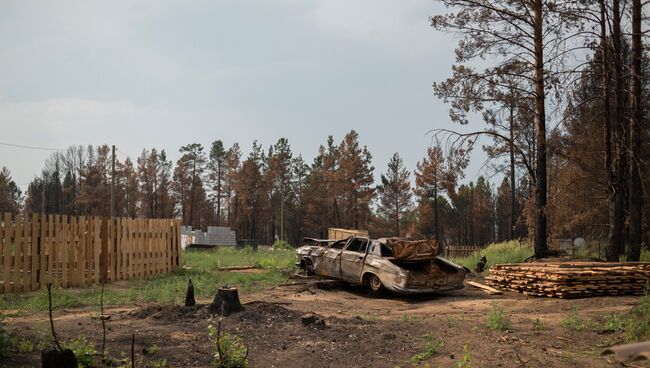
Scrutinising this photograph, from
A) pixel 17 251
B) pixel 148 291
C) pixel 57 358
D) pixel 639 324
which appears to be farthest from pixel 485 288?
pixel 57 358

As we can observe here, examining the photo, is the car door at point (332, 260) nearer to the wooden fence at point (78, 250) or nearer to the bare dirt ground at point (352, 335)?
the bare dirt ground at point (352, 335)

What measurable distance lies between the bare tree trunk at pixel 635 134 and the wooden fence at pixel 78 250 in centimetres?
1492

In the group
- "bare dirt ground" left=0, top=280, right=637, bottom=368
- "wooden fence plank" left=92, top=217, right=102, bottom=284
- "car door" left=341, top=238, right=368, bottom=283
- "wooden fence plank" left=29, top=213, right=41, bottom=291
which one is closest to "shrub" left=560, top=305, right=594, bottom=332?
"bare dirt ground" left=0, top=280, right=637, bottom=368

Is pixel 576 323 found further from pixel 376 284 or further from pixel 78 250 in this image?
pixel 78 250

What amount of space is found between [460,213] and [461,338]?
74428mm

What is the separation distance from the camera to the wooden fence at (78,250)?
13258 mm

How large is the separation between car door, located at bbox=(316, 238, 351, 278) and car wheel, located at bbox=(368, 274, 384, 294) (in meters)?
1.25

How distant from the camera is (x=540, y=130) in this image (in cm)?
1877

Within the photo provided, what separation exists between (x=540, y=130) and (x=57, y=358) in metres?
17.2

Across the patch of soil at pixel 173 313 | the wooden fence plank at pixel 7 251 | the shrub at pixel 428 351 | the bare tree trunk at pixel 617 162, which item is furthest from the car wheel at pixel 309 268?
the shrub at pixel 428 351

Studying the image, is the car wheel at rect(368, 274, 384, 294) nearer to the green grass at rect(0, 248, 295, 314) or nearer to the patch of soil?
the green grass at rect(0, 248, 295, 314)

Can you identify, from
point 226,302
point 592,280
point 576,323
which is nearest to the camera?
point 576,323

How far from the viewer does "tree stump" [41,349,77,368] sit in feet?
16.2

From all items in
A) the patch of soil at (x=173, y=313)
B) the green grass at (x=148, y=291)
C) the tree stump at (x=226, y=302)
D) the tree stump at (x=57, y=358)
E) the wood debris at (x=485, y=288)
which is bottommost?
the wood debris at (x=485, y=288)
